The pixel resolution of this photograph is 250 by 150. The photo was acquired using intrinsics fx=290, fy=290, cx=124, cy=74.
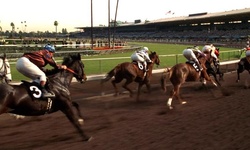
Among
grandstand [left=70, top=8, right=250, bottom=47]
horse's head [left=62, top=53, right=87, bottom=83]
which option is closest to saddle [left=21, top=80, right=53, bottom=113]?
horse's head [left=62, top=53, right=87, bottom=83]

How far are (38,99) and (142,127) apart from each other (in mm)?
2514

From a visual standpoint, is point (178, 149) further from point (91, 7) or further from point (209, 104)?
point (91, 7)

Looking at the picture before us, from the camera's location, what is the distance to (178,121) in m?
7.34

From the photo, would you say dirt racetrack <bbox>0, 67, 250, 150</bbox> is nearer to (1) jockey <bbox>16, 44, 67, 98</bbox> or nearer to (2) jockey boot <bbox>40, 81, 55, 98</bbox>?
(2) jockey boot <bbox>40, 81, 55, 98</bbox>

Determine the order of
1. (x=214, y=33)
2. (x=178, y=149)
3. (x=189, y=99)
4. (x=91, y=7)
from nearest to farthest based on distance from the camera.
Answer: (x=178, y=149)
(x=189, y=99)
(x=91, y=7)
(x=214, y=33)

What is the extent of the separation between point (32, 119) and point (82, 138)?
7.74ft

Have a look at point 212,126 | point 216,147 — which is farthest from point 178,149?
point 212,126

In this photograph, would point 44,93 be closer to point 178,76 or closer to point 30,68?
point 30,68

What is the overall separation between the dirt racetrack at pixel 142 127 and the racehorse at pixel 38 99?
0.61 m

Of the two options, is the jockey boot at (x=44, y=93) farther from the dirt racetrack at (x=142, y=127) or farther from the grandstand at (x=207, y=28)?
the grandstand at (x=207, y=28)

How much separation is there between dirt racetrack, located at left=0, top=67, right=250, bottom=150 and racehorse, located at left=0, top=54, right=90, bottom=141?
1.99 feet

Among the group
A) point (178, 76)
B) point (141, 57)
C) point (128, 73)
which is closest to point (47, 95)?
point (178, 76)

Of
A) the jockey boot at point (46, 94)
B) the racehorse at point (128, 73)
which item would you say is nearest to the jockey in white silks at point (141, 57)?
the racehorse at point (128, 73)

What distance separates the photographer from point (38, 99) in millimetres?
5676
